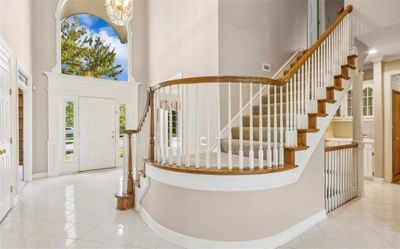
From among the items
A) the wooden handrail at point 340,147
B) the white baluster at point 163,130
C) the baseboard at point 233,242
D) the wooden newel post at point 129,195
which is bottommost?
the baseboard at point 233,242

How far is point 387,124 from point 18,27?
7.14 meters

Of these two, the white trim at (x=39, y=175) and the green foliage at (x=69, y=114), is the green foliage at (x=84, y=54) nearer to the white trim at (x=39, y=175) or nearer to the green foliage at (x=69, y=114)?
the green foliage at (x=69, y=114)

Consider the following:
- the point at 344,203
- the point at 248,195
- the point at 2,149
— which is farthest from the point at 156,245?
the point at 344,203

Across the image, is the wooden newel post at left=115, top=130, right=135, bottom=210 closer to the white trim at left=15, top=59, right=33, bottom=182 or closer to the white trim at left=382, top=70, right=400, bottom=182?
the white trim at left=15, top=59, right=33, bottom=182

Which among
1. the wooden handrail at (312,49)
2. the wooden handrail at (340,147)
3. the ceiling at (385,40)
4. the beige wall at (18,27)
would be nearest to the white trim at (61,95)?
the beige wall at (18,27)

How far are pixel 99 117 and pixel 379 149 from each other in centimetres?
649

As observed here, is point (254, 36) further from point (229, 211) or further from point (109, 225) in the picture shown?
point (109, 225)

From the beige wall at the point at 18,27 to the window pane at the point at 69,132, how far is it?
3.85 ft

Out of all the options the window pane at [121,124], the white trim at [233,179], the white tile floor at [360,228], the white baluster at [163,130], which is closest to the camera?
the white trim at [233,179]

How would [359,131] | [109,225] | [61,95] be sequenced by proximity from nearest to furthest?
[109,225]
[359,131]
[61,95]

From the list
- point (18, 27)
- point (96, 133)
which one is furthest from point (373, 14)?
point (96, 133)

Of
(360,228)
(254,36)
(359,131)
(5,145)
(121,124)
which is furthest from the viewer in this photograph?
(121,124)

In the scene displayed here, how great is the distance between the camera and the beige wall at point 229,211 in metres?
2.27

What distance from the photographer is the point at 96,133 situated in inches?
246
